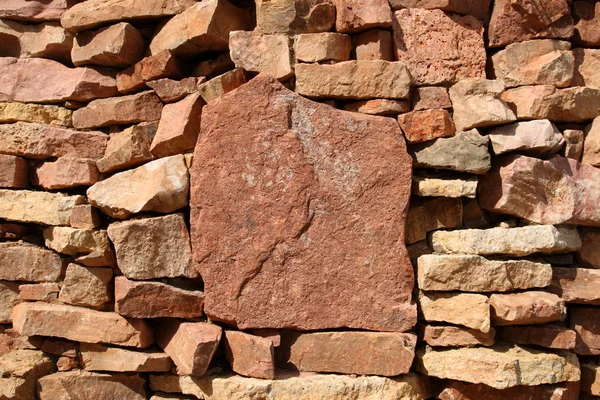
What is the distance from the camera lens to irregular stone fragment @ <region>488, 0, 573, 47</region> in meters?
3.18

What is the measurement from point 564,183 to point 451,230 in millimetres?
643

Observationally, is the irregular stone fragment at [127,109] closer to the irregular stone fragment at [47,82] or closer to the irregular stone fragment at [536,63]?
the irregular stone fragment at [47,82]

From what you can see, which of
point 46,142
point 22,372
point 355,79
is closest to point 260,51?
point 355,79

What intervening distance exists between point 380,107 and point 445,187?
541mm

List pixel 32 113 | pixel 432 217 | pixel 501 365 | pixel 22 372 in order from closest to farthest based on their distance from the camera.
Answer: pixel 501 365 → pixel 432 217 → pixel 22 372 → pixel 32 113

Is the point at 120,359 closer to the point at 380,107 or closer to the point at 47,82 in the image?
the point at 47,82

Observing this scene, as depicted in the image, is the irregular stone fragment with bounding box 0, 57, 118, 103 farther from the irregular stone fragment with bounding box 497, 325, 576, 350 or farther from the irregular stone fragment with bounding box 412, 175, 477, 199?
the irregular stone fragment with bounding box 497, 325, 576, 350

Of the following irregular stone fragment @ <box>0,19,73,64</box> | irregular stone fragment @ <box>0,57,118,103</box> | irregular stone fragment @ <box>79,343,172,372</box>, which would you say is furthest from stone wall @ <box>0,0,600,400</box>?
irregular stone fragment @ <box>0,19,73,64</box>

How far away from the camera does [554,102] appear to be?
3072 mm

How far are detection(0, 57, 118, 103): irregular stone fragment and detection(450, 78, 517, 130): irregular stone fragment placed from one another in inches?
81.3

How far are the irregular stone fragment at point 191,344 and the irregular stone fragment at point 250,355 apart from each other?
91mm

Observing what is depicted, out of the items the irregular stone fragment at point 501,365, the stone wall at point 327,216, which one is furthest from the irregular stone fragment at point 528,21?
the irregular stone fragment at point 501,365

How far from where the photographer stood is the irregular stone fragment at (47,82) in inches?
139

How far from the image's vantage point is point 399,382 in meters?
2.87
